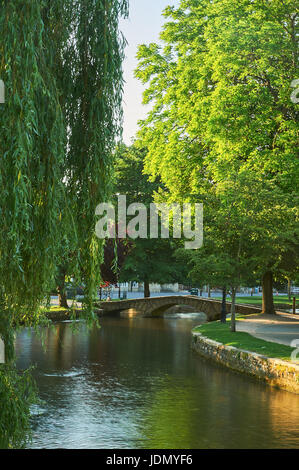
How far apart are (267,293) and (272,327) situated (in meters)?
5.75

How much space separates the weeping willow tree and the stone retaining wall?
9.31m

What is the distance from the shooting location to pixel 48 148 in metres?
8.02

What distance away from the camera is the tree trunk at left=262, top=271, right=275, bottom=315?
32.2 m

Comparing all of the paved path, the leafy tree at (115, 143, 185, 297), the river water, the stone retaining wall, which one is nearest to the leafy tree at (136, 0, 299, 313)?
the paved path

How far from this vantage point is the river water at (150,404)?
40.0 feet

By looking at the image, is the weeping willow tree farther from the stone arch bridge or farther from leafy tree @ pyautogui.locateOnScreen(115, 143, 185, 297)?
leafy tree @ pyautogui.locateOnScreen(115, 143, 185, 297)

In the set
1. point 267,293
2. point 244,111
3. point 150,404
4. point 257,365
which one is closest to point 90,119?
point 150,404

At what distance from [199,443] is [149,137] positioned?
21.8m

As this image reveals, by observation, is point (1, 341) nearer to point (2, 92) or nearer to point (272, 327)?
point (2, 92)

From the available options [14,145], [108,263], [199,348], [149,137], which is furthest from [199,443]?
[108,263]

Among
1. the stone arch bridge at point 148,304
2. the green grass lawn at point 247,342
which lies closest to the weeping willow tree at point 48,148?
the green grass lawn at point 247,342

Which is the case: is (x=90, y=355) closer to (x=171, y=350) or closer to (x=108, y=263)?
(x=171, y=350)

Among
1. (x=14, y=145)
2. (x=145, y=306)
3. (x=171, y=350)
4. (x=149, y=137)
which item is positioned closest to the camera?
(x=14, y=145)

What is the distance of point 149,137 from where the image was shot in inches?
1240
